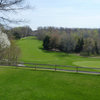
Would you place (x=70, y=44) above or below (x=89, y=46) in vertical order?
above

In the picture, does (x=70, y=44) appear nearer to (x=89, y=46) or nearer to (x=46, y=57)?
(x=89, y=46)

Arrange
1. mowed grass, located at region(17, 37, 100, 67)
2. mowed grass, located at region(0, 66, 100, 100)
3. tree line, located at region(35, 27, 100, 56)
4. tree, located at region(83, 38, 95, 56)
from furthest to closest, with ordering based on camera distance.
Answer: tree line, located at region(35, 27, 100, 56) < tree, located at region(83, 38, 95, 56) < mowed grass, located at region(17, 37, 100, 67) < mowed grass, located at region(0, 66, 100, 100)

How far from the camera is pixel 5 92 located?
339 inches

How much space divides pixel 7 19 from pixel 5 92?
5651mm

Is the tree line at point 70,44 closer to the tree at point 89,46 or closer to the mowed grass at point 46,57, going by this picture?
the tree at point 89,46

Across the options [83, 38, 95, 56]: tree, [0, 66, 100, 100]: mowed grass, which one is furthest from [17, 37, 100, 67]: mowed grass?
[0, 66, 100, 100]: mowed grass

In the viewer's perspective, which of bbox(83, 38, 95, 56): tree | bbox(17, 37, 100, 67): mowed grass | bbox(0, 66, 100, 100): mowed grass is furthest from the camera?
bbox(83, 38, 95, 56): tree

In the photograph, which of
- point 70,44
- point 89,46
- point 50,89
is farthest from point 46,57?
point 50,89

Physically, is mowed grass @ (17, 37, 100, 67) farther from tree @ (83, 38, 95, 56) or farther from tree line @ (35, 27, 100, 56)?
tree @ (83, 38, 95, 56)

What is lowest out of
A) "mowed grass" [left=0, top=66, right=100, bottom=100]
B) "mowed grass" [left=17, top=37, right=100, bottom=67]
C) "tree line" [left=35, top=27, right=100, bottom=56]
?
"mowed grass" [left=17, top=37, right=100, bottom=67]

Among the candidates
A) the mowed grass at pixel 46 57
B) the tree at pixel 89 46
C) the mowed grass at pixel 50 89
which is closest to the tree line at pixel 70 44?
the tree at pixel 89 46

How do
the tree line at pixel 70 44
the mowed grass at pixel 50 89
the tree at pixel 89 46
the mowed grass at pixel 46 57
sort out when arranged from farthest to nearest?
the tree line at pixel 70 44, the tree at pixel 89 46, the mowed grass at pixel 46 57, the mowed grass at pixel 50 89

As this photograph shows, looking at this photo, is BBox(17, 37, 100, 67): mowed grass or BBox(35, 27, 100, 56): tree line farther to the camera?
BBox(35, 27, 100, 56): tree line

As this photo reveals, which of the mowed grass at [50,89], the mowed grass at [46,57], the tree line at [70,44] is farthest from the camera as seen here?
the tree line at [70,44]
